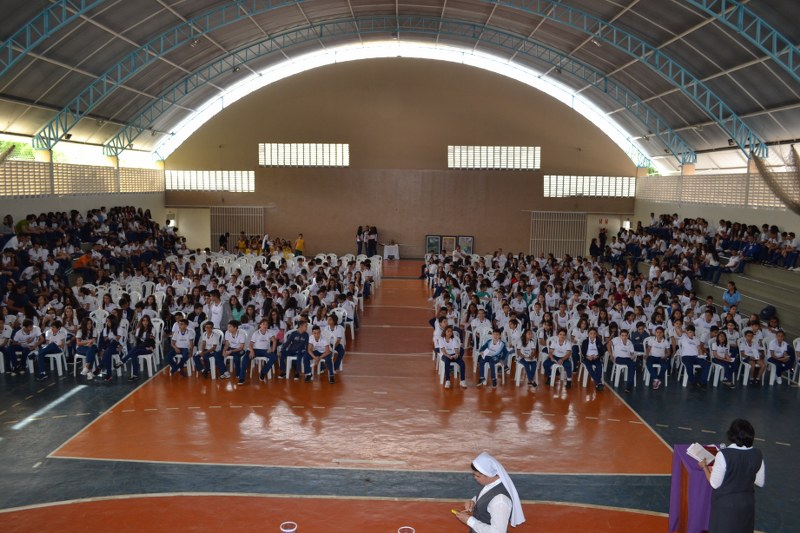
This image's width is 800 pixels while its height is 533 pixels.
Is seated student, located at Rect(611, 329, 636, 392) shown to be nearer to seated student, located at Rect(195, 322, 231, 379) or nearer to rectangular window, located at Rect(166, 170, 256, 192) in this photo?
seated student, located at Rect(195, 322, 231, 379)

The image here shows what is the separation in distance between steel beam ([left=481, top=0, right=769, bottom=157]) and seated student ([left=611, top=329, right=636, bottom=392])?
41.8 ft

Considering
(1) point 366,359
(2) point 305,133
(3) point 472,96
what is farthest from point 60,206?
(3) point 472,96

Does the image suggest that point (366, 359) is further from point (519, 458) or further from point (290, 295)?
point (519, 458)

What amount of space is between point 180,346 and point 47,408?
264 cm

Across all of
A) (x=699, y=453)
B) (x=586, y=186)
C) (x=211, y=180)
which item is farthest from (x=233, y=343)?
(x=586, y=186)

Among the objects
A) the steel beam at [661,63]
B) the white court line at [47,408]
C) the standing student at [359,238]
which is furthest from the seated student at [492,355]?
the standing student at [359,238]

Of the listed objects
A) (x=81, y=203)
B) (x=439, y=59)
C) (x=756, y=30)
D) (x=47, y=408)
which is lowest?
(x=47, y=408)

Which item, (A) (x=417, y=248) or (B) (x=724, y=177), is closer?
(B) (x=724, y=177)

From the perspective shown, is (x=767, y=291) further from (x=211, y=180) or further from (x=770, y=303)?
(x=211, y=180)

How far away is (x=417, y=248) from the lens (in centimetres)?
3341

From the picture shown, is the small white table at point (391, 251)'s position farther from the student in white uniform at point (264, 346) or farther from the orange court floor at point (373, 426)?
the student in white uniform at point (264, 346)

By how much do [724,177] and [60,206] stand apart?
25.1m

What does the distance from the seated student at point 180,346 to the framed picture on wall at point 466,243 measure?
21629 mm

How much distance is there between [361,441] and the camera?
9633 mm
